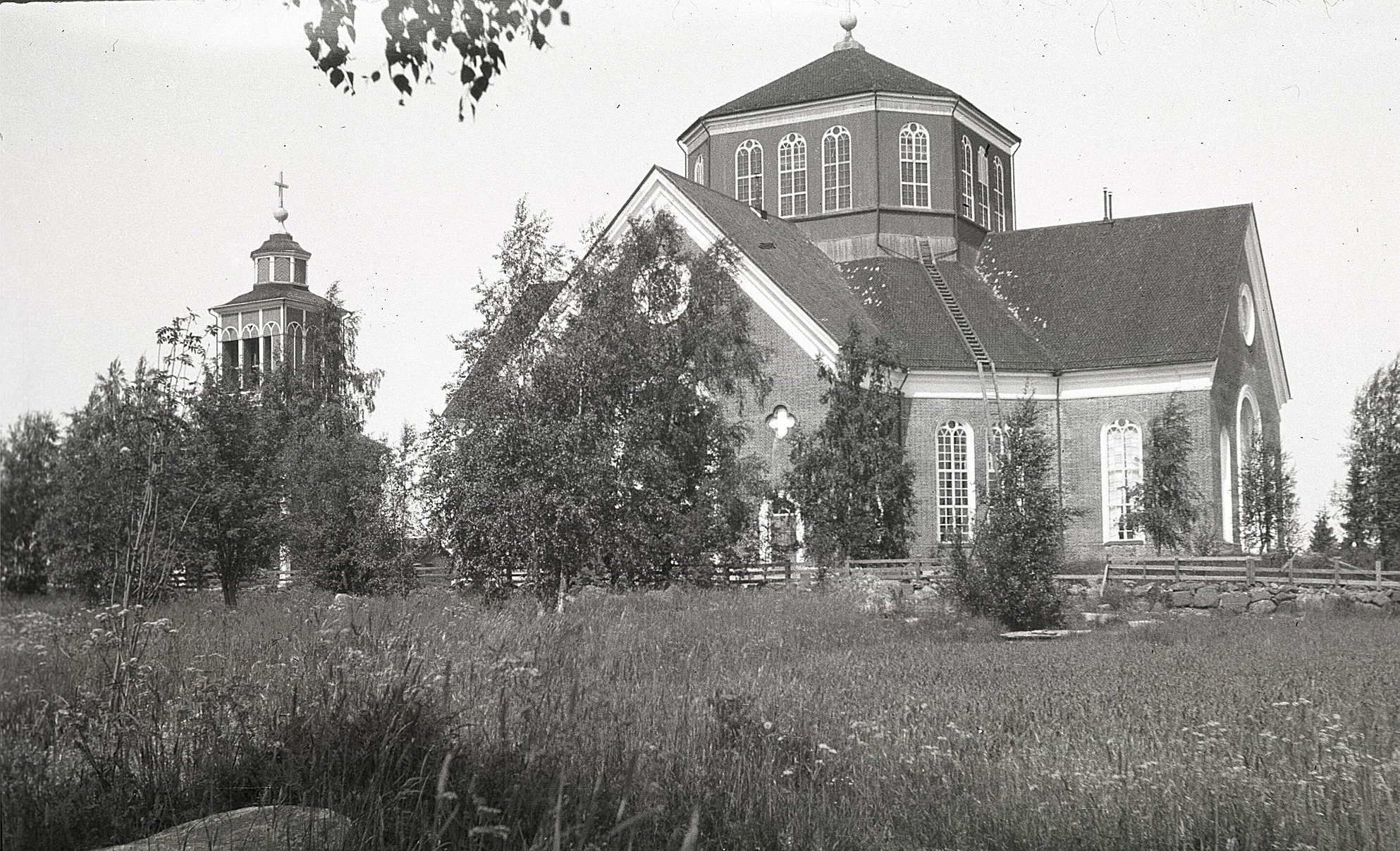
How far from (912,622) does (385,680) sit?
1593cm

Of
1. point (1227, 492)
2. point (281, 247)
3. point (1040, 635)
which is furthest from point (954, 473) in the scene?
point (281, 247)

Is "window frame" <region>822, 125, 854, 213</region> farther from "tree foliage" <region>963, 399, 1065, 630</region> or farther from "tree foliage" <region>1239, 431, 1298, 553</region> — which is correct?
"tree foliage" <region>963, 399, 1065, 630</region>

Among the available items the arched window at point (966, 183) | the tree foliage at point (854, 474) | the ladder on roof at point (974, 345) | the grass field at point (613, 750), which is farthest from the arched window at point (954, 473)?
the grass field at point (613, 750)

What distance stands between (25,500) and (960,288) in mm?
37619

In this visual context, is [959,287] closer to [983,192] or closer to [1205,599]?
[983,192]

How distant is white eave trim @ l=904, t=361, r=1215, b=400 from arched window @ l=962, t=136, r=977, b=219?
856 centimetres

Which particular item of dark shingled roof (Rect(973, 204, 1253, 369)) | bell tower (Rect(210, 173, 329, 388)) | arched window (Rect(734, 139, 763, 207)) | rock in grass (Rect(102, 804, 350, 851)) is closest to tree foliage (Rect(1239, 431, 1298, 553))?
dark shingled roof (Rect(973, 204, 1253, 369))

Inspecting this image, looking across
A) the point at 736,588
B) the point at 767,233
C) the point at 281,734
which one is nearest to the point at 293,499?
the point at 736,588

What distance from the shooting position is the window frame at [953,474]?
1479 inches

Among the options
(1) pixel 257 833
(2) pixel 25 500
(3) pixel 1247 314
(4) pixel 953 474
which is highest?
(3) pixel 1247 314

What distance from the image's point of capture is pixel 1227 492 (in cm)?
3856

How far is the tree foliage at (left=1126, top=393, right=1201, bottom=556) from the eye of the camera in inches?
1416

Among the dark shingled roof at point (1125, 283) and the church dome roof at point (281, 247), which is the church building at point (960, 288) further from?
the church dome roof at point (281, 247)

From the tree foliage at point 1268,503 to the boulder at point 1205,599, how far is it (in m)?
8.47
